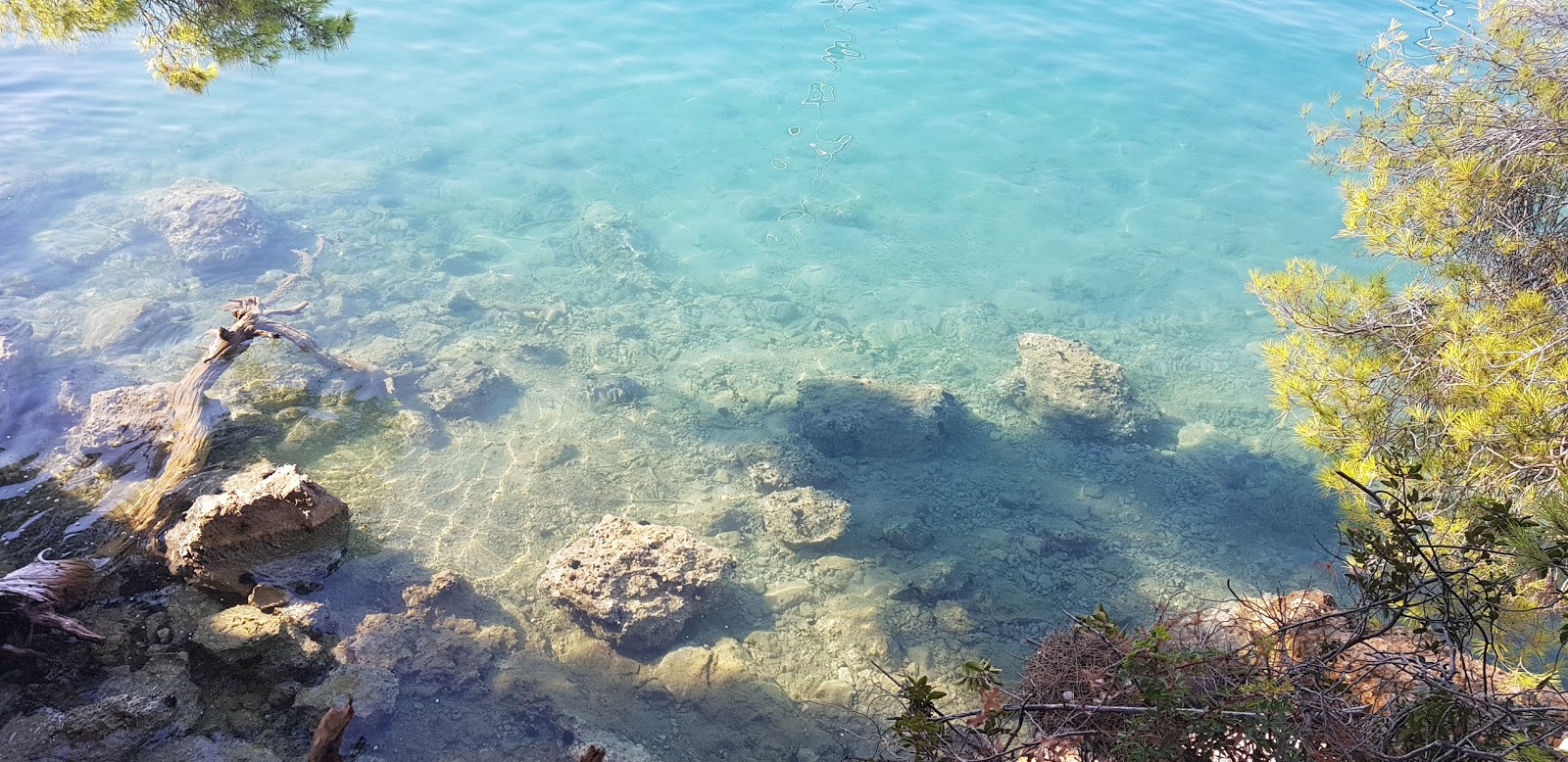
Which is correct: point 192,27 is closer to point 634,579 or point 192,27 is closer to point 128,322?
point 128,322

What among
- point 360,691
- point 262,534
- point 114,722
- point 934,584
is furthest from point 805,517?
point 114,722

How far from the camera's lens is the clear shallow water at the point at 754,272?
7.91 meters

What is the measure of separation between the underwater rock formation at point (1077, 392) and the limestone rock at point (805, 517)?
3845mm

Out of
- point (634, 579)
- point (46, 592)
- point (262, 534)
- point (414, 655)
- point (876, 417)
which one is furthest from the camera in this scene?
point (876, 417)

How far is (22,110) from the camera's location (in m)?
16.6

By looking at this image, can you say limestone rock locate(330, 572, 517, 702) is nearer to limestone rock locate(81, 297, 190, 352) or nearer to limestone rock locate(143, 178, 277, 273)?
limestone rock locate(81, 297, 190, 352)

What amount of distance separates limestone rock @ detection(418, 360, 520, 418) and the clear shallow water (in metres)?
0.25

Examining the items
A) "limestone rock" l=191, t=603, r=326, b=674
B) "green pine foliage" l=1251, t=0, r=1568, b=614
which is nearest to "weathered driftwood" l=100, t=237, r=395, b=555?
"limestone rock" l=191, t=603, r=326, b=674

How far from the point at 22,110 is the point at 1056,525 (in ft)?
69.4

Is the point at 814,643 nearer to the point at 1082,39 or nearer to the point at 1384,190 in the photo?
the point at 1384,190

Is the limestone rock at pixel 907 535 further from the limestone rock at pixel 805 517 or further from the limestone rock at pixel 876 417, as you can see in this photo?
the limestone rock at pixel 876 417

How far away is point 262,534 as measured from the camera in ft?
21.0

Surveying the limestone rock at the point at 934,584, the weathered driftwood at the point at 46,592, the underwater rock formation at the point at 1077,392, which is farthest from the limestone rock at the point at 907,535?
the weathered driftwood at the point at 46,592

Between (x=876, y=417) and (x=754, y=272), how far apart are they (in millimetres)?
4753
